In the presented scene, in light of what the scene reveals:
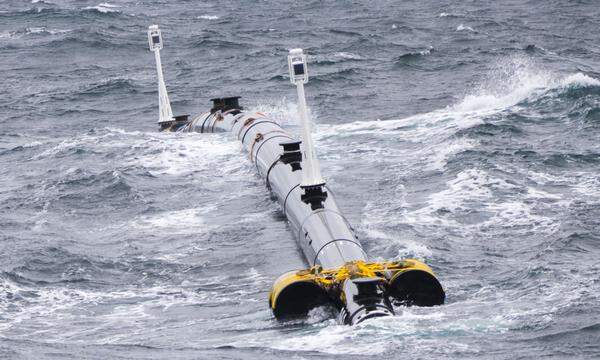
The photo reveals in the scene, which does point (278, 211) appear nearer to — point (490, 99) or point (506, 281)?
point (506, 281)

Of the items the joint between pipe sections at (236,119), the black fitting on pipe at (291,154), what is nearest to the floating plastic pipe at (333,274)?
the black fitting on pipe at (291,154)

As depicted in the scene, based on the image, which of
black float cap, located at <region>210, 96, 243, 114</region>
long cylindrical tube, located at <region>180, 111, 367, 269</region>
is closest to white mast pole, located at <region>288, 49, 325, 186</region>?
long cylindrical tube, located at <region>180, 111, 367, 269</region>

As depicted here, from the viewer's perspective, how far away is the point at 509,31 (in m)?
→ 63.8

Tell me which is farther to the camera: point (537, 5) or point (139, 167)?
point (537, 5)

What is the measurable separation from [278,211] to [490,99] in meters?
16.2

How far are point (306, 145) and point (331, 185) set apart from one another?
7.27 metres

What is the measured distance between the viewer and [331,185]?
110 ft

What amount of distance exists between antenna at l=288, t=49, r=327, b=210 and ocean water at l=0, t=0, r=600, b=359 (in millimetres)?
1526

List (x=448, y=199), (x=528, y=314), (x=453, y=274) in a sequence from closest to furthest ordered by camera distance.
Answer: (x=528, y=314) < (x=453, y=274) < (x=448, y=199)

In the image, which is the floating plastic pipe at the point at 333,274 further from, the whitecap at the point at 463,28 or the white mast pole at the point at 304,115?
the whitecap at the point at 463,28

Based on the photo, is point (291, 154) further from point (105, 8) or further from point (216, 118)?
point (105, 8)

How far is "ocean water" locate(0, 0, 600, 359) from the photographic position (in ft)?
68.4

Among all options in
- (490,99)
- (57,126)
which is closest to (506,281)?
(490,99)

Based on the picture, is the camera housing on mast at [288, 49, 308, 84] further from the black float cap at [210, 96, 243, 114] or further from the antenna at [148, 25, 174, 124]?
the antenna at [148, 25, 174, 124]
